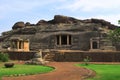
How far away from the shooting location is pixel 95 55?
34.8 metres

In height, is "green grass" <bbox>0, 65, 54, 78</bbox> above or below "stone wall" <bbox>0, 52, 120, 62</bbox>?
below

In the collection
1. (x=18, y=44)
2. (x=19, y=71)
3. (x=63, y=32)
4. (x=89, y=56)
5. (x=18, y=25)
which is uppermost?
(x=18, y=25)

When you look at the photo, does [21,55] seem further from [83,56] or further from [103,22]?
[103,22]

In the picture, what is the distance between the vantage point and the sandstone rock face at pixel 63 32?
48944 mm

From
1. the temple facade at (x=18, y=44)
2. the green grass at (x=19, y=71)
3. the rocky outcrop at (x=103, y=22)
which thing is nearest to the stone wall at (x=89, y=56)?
the green grass at (x=19, y=71)

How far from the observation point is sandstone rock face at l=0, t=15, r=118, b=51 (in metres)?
48.9

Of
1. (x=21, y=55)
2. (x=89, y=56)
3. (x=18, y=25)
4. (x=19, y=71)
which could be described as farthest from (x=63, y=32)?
(x=19, y=71)

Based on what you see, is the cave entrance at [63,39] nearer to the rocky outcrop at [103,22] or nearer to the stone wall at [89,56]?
the rocky outcrop at [103,22]

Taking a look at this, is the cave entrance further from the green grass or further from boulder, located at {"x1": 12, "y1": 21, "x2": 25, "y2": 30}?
the green grass

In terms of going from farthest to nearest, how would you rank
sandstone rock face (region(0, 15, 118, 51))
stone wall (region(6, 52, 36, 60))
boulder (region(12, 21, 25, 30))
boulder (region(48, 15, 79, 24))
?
boulder (region(12, 21, 25, 30)) < boulder (region(48, 15, 79, 24)) < sandstone rock face (region(0, 15, 118, 51)) < stone wall (region(6, 52, 36, 60))

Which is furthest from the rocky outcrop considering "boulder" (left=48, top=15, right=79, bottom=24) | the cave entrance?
the cave entrance

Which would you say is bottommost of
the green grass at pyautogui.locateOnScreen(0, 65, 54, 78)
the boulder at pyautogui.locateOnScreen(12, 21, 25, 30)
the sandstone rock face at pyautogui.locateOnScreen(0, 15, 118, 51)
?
the green grass at pyautogui.locateOnScreen(0, 65, 54, 78)

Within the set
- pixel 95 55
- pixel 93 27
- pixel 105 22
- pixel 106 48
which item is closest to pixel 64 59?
pixel 95 55

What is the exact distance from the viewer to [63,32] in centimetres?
5078
